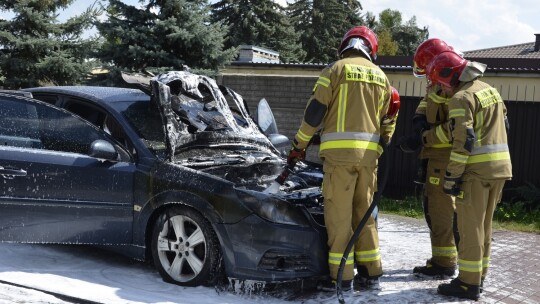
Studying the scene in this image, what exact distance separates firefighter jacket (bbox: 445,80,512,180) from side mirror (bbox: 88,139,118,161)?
102 inches

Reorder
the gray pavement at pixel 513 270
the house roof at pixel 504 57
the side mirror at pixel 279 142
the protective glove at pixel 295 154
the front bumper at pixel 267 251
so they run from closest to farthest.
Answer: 1. the front bumper at pixel 267 251
2. the protective glove at pixel 295 154
3. the gray pavement at pixel 513 270
4. the side mirror at pixel 279 142
5. the house roof at pixel 504 57

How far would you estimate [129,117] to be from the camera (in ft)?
17.5

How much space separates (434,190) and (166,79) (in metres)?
2.49

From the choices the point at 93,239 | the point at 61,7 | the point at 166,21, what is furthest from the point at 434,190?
the point at 61,7

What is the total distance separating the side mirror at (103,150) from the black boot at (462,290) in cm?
278

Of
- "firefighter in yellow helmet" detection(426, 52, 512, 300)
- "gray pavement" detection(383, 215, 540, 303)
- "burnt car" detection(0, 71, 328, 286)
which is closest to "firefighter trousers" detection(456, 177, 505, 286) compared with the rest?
"firefighter in yellow helmet" detection(426, 52, 512, 300)

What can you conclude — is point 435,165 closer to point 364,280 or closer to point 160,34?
point 364,280

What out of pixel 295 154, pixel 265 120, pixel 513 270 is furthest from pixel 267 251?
pixel 513 270

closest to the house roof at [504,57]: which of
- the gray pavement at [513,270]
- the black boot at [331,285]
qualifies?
the gray pavement at [513,270]

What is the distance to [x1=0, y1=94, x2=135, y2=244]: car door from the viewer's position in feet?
16.6

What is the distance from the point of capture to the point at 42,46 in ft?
43.5

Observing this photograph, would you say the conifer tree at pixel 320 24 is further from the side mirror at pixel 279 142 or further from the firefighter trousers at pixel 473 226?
the firefighter trousers at pixel 473 226

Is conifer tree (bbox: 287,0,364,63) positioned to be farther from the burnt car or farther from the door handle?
the door handle

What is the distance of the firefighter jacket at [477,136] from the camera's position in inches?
185
